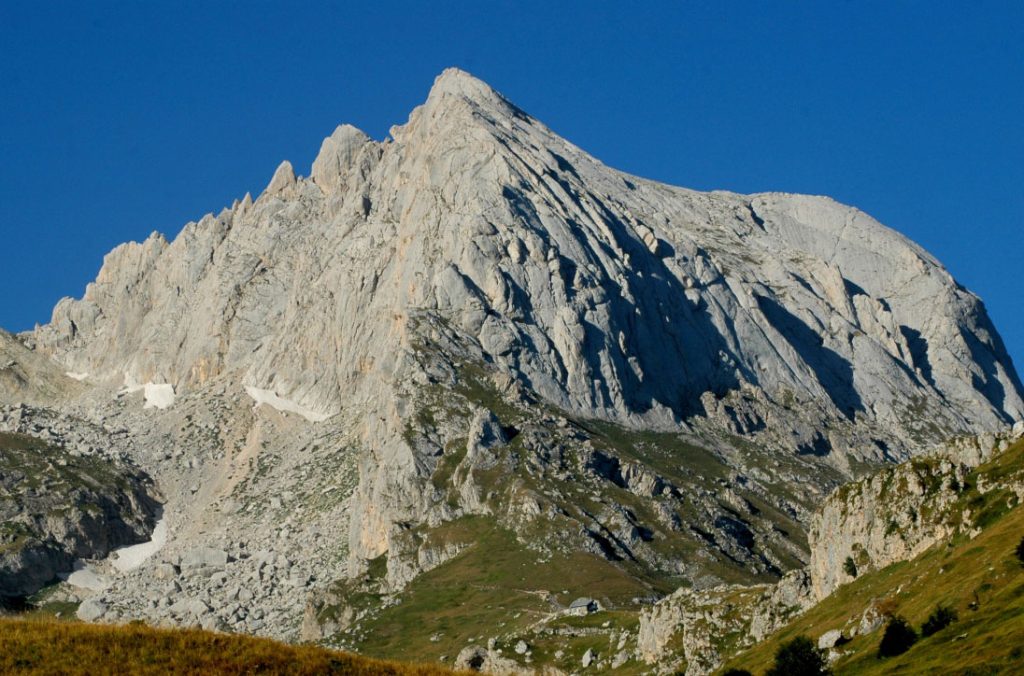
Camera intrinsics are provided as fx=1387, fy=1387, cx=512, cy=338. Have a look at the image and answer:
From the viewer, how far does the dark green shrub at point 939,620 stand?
272ft

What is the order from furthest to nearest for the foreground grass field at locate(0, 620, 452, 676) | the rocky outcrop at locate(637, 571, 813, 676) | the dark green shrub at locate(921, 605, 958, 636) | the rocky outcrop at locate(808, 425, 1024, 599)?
the rocky outcrop at locate(637, 571, 813, 676) → the rocky outcrop at locate(808, 425, 1024, 599) → the dark green shrub at locate(921, 605, 958, 636) → the foreground grass field at locate(0, 620, 452, 676)

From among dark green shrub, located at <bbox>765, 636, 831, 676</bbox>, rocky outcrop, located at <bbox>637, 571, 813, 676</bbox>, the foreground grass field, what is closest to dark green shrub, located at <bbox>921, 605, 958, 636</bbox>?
dark green shrub, located at <bbox>765, 636, 831, 676</bbox>

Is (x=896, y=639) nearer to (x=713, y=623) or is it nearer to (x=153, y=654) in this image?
(x=153, y=654)

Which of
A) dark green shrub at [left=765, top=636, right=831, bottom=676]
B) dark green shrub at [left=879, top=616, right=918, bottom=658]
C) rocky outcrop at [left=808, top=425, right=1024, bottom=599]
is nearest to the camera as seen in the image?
dark green shrub at [left=879, top=616, right=918, bottom=658]

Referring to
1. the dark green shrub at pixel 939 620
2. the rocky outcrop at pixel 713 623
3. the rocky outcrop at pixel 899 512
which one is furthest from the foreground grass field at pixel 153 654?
the rocky outcrop at pixel 713 623

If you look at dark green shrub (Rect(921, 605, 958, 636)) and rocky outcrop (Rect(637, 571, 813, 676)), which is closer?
dark green shrub (Rect(921, 605, 958, 636))

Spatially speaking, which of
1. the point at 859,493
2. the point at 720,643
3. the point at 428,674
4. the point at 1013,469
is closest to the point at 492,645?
the point at 720,643

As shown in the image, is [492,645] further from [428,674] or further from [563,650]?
[428,674]

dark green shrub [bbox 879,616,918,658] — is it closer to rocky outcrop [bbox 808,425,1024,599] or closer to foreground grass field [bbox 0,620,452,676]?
rocky outcrop [bbox 808,425,1024,599]

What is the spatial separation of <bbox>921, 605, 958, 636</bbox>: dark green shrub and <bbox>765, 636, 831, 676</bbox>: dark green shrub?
7.59 meters

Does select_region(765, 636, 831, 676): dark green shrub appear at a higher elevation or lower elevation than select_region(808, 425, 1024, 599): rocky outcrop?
lower

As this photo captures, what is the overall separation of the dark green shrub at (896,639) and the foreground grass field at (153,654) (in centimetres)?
3493

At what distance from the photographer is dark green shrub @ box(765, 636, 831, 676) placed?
8881 centimetres

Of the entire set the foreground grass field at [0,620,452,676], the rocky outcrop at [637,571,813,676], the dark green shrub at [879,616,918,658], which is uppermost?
the foreground grass field at [0,620,452,676]
